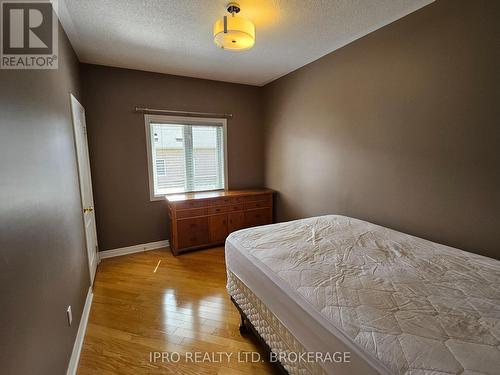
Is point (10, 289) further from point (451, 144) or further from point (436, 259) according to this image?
point (451, 144)

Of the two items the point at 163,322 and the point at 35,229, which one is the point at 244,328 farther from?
the point at 35,229

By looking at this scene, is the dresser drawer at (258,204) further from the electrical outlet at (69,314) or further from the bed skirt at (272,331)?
the electrical outlet at (69,314)

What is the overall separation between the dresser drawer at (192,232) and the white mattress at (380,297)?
161 cm

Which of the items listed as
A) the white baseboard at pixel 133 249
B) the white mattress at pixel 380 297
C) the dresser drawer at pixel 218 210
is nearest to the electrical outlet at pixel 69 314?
the white mattress at pixel 380 297

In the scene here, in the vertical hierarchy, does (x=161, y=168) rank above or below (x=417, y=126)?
below

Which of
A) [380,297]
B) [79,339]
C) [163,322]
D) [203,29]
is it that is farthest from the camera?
[203,29]

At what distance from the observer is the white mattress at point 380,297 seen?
0.84 meters

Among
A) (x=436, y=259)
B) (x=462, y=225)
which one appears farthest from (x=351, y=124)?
(x=436, y=259)

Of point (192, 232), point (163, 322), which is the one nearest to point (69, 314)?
point (163, 322)

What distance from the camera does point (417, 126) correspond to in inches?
82.3

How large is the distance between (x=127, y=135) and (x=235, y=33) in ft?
7.32

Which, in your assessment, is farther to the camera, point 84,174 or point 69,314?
point 84,174

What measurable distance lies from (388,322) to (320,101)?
271 cm

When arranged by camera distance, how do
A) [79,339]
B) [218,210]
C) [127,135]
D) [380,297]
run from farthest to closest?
1. [218,210]
2. [127,135]
3. [79,339]
4. [380,297]
